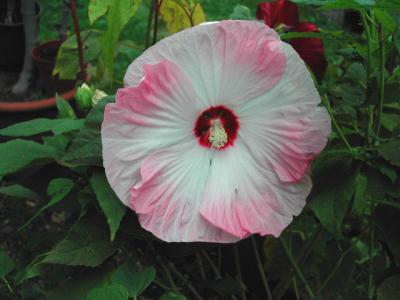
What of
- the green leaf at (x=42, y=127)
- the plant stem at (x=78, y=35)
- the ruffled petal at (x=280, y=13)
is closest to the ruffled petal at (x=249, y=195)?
the green leaf at (x=42, y=127)

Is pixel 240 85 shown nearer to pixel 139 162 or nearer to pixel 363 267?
pixel 139 162

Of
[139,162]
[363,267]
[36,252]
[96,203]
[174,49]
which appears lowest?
[363,267]

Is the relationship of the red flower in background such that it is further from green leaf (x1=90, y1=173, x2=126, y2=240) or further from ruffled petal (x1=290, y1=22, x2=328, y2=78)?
green leaf (x1=90, y1=173, x2=126, y2=240)

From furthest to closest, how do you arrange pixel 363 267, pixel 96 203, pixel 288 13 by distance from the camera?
1. pixel 363 267
2. pixel 288 13
3. pixel 96 203

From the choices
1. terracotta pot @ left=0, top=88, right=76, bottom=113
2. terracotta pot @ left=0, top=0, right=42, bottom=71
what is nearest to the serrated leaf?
terracotta pot @ left=0, top=88, right=76, bottom=113

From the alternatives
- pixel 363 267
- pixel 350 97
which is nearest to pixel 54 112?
pixel 363 267

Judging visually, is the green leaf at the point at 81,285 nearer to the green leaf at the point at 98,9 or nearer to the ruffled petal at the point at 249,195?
the ruffled petal at the point at 249,195

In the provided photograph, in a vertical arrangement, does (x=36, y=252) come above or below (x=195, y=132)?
below
